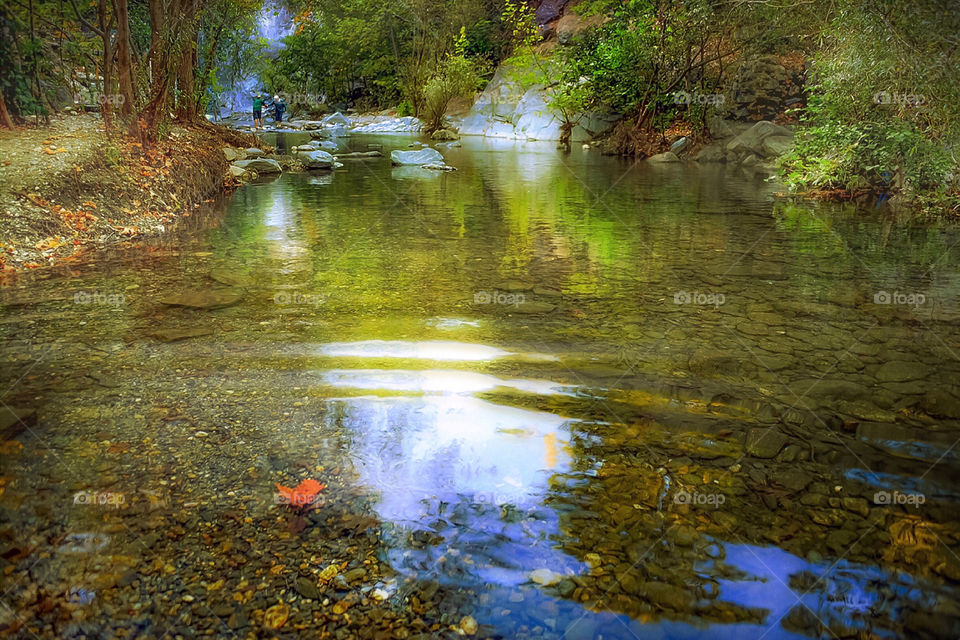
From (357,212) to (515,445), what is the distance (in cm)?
582

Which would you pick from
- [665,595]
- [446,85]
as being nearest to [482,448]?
[665,595]

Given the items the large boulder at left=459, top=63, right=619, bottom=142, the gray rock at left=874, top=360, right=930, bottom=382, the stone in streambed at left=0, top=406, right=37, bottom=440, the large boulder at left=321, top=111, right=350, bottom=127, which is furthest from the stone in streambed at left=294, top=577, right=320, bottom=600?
the large boulder at left=321, top=111, right=350, bottom=127

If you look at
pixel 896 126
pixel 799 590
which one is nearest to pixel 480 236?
pixel 799 590

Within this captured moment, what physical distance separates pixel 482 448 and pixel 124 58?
7.58m

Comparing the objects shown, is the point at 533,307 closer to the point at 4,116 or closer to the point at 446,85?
the point at 4,116

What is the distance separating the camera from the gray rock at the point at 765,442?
2699 millimetres

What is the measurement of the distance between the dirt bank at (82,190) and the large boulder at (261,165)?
A: 2553mm

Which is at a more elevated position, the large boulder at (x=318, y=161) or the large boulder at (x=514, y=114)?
the large boulder at (x=514, y=114)

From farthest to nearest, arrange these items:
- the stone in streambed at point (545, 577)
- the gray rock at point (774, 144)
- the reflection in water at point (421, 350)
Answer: the gray rock at point (774, 144), the reflection in water at point (421, 350), the stone in streambed at point (545, 577)

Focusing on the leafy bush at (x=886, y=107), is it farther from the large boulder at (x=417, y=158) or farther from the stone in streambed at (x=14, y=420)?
the stone in streambed at (x=14, y=420)

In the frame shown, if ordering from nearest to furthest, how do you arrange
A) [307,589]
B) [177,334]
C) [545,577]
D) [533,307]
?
[307,589]
[545,577]
[177,334]
[533,307]

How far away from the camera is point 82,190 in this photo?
250 inches

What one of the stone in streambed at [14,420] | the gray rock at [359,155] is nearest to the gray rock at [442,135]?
the gray rock at [359,155]

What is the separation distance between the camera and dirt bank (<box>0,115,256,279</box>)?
216 inches
